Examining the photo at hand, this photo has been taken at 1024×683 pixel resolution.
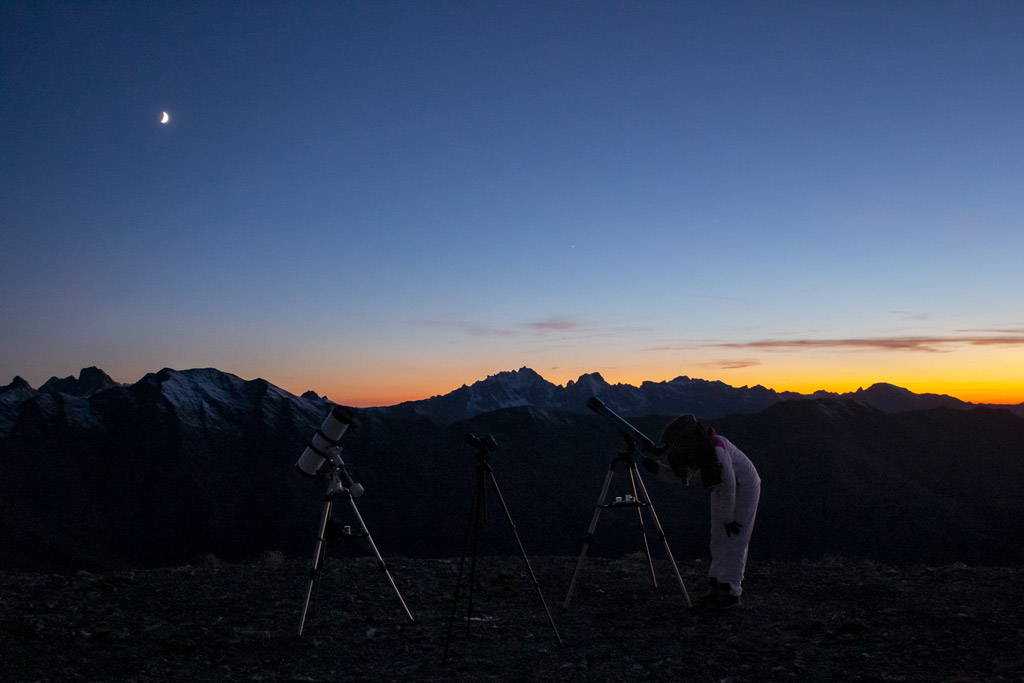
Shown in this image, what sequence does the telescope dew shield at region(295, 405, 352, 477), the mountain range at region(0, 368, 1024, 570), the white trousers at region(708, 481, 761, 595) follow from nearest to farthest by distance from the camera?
the telescope dew shield at region(295, 405, 352, 477) < the white trousers at region(708, 481, 761, 595) < the mountain range at region(0, 368, 1024, 570)

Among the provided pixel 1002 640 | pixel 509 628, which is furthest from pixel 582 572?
pixel 1002 640

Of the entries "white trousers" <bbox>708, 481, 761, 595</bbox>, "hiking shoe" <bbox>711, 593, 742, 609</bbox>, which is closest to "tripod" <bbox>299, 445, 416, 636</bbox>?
"hiking shoe" <bbox>711, 593, 742, 609</bbox>

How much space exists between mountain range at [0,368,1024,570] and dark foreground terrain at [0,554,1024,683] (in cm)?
5522

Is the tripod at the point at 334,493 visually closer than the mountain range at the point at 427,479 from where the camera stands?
Yes

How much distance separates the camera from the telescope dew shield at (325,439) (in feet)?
22.2

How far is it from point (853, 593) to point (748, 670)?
373 centimetres

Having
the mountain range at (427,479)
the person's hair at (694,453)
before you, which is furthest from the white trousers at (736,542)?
the mountain range at (427,479)

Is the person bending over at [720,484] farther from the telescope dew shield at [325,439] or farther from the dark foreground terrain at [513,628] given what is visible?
the telescope dew shield at [325,439]

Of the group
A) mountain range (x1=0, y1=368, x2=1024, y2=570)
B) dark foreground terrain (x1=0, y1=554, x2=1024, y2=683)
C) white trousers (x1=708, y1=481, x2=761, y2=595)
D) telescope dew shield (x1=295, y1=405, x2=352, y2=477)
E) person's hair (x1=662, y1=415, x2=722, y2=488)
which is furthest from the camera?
mountain range (x1=0, y1=368, x2=1024, y2=570)

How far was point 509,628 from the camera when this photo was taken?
7055 millimetres

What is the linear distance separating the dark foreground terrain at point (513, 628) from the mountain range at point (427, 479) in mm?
55216

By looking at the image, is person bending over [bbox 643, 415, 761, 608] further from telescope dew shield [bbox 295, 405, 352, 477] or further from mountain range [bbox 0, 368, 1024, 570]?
mountain range [bbox 0, 368, 1024, 570]

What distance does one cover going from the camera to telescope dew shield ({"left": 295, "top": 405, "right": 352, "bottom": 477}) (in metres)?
6.77

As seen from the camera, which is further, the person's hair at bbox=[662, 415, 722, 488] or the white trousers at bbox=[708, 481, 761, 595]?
the white trousers at bbox=[708, 481, 761, 595]
